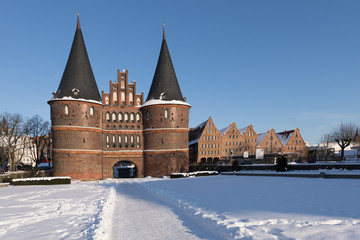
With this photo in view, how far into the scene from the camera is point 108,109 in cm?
3647

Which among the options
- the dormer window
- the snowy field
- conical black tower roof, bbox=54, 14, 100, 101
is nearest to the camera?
the snowy field

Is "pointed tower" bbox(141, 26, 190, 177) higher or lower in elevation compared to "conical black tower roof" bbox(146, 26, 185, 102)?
lower

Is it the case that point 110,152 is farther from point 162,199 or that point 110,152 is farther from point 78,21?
point 162,199

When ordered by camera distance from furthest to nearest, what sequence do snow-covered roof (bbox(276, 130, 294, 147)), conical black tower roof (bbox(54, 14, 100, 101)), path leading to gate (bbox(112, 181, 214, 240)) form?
snow-covered roof (bbox(276, 130, 294, 147)) → conical black tower roof (bbox(54, 14, 100, 101)) → path leading to gate (bbox(112, 181, 214, 240))

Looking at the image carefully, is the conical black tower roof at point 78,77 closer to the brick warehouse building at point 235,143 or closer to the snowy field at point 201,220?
the snowy field at point 201,220

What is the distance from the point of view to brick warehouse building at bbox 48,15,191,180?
3281cm

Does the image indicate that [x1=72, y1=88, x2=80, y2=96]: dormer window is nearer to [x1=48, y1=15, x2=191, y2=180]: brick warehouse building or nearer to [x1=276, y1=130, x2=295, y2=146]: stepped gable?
[x1=48, y1=15, x2=191, y2=180]: brick warehouse building

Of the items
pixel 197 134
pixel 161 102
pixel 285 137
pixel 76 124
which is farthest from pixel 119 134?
pixel 285 137

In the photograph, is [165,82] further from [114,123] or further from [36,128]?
[36,128]

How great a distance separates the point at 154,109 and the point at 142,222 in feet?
93.9

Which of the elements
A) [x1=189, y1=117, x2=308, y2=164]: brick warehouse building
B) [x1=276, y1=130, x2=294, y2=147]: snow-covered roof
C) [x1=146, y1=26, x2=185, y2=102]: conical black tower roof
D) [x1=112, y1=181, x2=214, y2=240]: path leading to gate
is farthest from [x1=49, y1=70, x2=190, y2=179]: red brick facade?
[x1=276, y1=130, x2=294, y2=147]: snow-covered roof

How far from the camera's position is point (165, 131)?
36.0 m

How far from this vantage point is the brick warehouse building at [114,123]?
3281cm

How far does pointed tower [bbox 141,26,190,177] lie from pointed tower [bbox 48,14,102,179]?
263 inches
